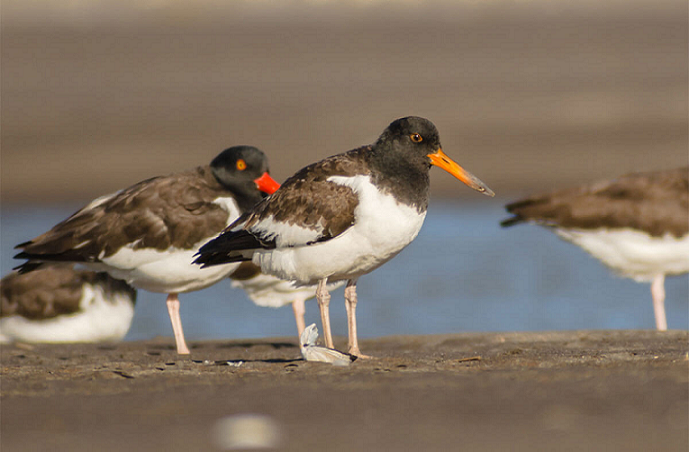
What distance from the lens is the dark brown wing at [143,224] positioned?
24.4 feet

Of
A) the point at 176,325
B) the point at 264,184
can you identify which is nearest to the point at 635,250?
the point at 264,184

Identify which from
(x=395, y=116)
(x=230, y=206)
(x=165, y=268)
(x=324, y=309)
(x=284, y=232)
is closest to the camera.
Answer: (x=284, y=232)

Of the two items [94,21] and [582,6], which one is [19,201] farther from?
[582,6]

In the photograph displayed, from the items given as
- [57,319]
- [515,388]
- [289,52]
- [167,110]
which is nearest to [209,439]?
[515,388]

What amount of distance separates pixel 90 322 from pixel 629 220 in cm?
507

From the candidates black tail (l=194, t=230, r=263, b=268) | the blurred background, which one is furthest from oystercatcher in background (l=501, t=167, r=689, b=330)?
black tail (l=194, t=230, r=263, b=268)

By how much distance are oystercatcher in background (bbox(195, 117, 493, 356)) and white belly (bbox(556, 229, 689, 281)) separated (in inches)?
128

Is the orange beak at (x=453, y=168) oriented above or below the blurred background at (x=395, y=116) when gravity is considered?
below

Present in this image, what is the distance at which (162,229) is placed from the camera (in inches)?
294

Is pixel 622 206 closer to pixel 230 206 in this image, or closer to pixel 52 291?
pixel 230 206

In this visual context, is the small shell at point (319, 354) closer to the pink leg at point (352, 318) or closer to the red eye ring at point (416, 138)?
the pink leg at point (352, 318)

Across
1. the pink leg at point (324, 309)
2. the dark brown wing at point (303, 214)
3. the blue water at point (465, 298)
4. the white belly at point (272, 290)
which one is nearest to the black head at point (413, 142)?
the dark brown wing at point (303, 214)

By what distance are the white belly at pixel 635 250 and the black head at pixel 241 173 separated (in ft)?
10.4

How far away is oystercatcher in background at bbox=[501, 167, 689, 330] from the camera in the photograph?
9.16m
